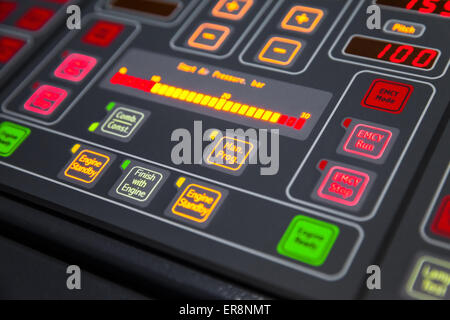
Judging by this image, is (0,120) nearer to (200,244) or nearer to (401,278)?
(200,244)

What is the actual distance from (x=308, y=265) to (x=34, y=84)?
588 mm

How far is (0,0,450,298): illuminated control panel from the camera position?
0.63 meters

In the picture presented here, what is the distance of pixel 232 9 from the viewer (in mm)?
908

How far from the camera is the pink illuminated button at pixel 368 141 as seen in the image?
2.21 feet

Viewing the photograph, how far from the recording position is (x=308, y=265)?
2.01 ft

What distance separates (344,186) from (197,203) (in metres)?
0.19

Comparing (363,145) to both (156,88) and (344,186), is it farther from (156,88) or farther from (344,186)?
(156,88)

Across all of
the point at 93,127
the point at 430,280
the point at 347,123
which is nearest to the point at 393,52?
the point at 347,123

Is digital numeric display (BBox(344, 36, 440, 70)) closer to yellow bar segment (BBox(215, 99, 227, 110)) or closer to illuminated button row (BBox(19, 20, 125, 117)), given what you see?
yellow bar segment (BBox(215, 99, 227, 110))

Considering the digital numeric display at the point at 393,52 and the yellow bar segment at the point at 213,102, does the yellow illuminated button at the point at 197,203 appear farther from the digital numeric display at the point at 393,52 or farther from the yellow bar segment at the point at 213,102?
the digital numeric display at the point at 393,52

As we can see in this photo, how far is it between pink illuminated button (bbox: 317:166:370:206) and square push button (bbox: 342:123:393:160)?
31mm

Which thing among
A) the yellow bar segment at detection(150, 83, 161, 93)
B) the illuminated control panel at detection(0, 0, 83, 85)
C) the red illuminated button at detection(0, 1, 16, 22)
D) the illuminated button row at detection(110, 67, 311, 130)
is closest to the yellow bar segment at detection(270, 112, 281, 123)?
the illuminated button row at detection(110, 67, 311, 130)
